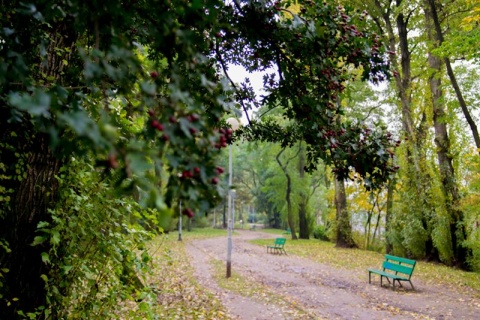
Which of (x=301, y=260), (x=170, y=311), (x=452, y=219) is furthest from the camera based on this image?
(x=301, y=260)

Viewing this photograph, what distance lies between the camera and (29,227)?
122 inches

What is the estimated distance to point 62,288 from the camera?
3275 mm

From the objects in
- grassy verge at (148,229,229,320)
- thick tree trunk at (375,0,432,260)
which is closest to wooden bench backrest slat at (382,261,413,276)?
grassy verge at (148,229,229,320)

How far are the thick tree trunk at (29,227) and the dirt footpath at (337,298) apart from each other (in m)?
4.44

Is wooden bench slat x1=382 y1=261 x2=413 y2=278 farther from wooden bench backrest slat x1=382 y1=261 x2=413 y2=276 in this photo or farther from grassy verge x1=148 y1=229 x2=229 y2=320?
grassy verge x1=148 y1=229 x2=229 y2=320

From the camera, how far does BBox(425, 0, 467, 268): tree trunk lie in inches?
549

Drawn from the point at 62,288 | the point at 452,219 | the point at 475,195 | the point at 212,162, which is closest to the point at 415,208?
the point at 452,219

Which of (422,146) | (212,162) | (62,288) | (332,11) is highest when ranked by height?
(422,146)

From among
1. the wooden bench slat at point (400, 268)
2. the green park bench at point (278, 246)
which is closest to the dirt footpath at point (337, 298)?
the wooden bench slat at point (400, 268)

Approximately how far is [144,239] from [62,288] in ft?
2.83

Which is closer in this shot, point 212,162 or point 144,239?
point 212,162

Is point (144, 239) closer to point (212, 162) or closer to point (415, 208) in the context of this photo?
point (212, 162)

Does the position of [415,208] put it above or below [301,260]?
above

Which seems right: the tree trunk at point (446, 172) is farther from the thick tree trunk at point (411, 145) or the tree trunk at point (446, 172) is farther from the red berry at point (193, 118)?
the red berry at point (193, 118)
